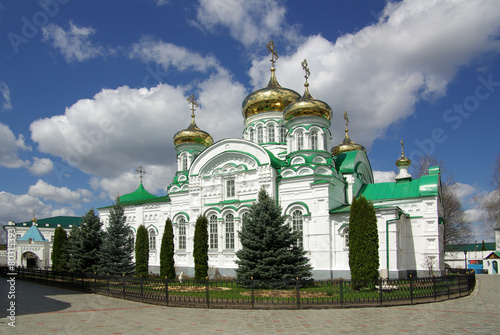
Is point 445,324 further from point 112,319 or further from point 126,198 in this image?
point 126,198

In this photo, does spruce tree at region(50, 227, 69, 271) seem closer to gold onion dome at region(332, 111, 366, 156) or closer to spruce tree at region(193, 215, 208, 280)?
spruce tree at region(193, 215, 208, 280)

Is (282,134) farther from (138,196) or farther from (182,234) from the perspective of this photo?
(138,196)

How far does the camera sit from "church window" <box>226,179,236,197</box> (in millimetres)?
21953

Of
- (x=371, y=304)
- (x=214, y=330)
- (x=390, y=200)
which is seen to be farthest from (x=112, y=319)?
(x=390, y=200)

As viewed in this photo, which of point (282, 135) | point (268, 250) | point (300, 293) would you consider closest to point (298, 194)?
point (268, 250)

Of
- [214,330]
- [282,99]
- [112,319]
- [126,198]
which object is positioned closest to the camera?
[214,330]

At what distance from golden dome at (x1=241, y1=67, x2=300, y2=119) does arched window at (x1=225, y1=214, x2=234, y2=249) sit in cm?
724

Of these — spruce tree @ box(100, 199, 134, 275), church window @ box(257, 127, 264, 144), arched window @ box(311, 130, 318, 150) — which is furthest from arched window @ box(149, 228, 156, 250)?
arched window @ box(311, 130, 318, 150)

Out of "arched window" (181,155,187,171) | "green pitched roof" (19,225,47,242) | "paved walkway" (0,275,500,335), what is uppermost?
"arched window" (181,155,187,171)

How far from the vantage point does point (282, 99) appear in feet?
80.6

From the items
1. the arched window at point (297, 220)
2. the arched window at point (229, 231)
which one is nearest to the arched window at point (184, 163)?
the arched window at point (229, 231)

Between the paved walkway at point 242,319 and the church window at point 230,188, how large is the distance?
408 inches

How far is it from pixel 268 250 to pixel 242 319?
5.99 m

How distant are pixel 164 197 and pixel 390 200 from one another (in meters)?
13.8
